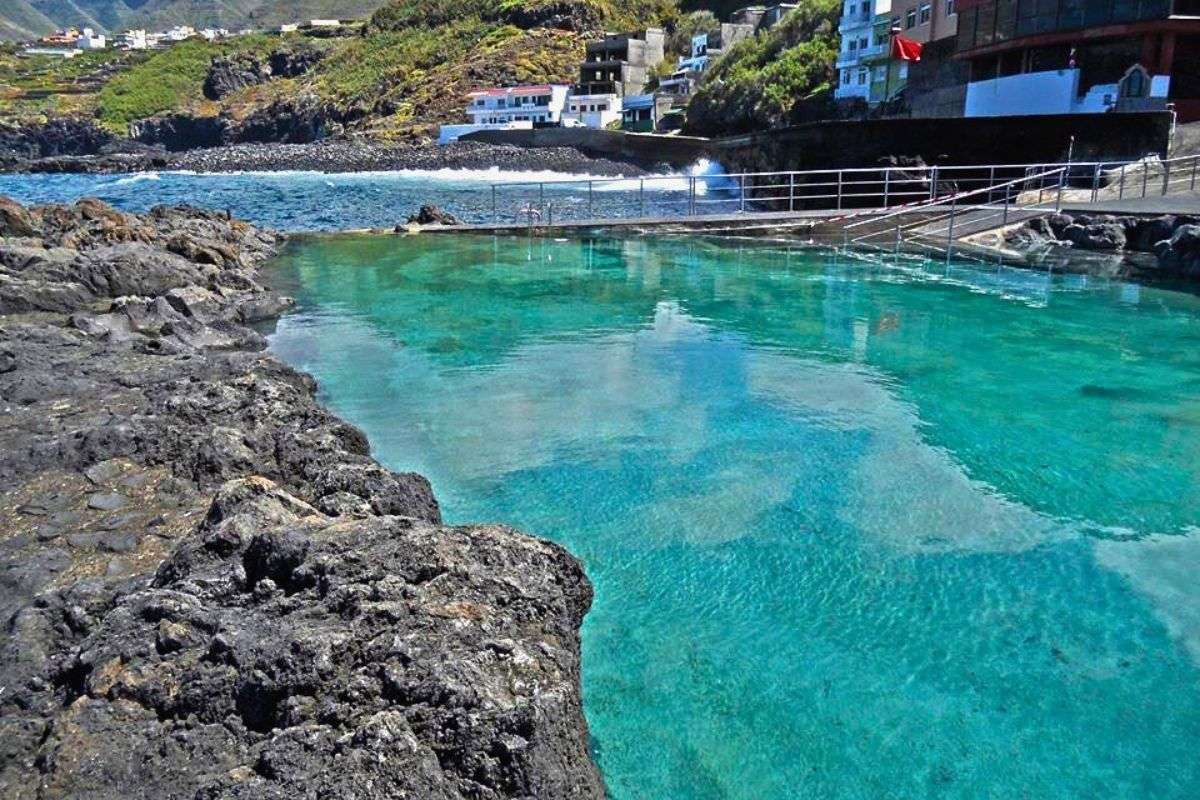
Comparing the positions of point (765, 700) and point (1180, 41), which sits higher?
point (1180, 41)

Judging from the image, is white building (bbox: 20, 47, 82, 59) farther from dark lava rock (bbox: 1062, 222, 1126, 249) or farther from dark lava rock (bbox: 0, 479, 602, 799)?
dark lava rock (bbox: 0, 479, 602, 799)

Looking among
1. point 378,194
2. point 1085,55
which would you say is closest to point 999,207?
point 1085,55

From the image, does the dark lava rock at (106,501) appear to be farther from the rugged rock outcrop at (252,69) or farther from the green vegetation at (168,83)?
the rugged rock outcrop at (252,69)

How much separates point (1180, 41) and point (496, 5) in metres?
109

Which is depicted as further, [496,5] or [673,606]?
[496,5]

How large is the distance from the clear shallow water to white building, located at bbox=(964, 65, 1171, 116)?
38.5 feet

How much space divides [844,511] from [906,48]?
4655cm

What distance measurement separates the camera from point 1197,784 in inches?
159

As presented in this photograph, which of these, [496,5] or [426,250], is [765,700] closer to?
[426,250]

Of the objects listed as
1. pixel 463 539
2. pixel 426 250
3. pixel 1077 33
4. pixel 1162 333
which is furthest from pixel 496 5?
pixel 463 539

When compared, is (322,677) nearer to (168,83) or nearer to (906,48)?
(906,48)

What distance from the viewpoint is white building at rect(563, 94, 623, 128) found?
90.8 meters

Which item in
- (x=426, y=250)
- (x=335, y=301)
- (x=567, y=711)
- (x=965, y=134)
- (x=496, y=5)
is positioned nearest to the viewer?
(x=567, y=711)

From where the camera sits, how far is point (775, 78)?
212 ft
